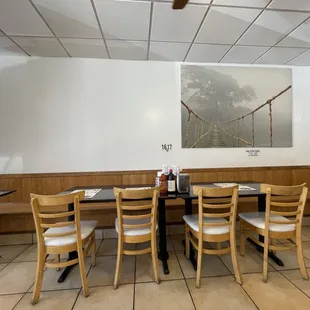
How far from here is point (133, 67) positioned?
3.49m

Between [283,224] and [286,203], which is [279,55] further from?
[283,224]

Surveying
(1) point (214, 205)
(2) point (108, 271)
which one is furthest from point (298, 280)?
(2) point (108, 271)

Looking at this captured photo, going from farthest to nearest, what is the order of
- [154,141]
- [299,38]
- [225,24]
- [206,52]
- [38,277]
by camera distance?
[154,141] < [206,52] < [299,38] < [225,24] < [38,277]

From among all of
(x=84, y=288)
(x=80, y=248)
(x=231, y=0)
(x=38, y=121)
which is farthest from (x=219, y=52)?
(x=84, y=288)

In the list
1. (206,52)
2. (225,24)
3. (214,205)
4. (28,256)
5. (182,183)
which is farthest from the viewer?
(206,52)

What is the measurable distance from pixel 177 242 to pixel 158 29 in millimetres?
2934

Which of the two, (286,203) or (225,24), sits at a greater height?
(225,24)

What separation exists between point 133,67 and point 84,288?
314 centimetres

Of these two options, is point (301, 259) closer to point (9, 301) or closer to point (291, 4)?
point (291, 4)

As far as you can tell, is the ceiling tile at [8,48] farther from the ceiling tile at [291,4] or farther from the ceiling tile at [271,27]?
the ceiling tile at [291,4]

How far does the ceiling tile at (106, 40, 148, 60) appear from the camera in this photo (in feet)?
9.68

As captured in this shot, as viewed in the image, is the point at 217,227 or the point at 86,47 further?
the point at 86,47

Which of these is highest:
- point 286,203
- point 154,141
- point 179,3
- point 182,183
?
point 179,3

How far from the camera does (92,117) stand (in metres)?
3.44
